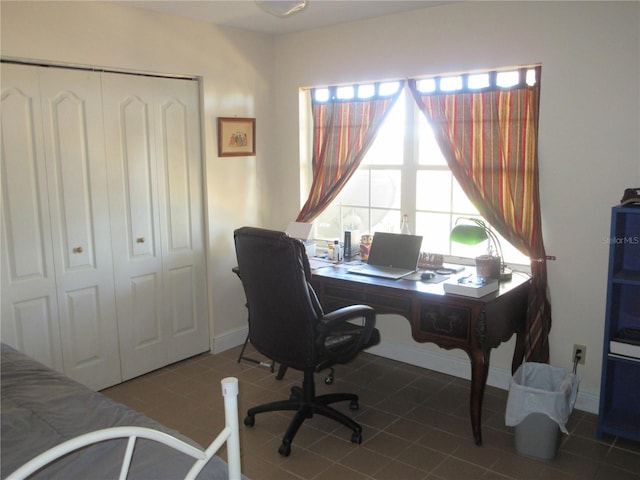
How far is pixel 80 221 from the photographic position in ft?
10.9

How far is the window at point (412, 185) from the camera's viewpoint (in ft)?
12.0

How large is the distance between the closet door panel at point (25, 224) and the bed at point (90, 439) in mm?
1070

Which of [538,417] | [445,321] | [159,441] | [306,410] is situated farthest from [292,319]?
[159,441]

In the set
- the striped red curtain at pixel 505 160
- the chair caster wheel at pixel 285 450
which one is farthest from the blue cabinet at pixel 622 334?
the chair caster wheel at pixel 285 450

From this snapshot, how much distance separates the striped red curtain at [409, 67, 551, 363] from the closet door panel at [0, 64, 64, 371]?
94.0 inches

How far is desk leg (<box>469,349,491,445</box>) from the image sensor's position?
2.83m

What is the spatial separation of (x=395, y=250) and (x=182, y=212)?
5.01ft

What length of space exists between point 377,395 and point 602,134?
2.00 meters

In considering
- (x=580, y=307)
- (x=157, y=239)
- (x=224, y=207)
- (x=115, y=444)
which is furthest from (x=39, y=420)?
(x=580, y=307)

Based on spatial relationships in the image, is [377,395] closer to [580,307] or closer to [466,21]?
[580,307]

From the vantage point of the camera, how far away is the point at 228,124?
4039 mm

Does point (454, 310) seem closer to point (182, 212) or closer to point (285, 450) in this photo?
point (285, 450)

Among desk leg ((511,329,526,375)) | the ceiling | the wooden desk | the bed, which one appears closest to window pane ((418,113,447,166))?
the ceiling

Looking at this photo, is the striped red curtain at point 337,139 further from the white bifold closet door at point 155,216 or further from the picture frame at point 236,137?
the white bifold closet door at point 155,216
